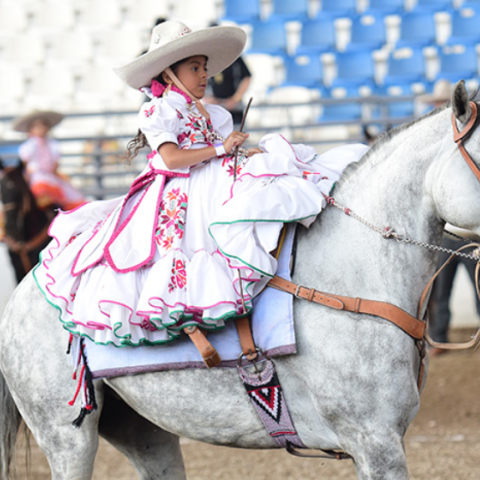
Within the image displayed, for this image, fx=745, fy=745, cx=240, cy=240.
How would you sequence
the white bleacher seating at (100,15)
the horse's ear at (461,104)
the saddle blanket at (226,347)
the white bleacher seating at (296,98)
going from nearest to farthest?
the horse's ear at (461,104) < the saddle blanket at (226,347) < the white bleacher seating at (296,98) < the white bleacher seating at (100,15)

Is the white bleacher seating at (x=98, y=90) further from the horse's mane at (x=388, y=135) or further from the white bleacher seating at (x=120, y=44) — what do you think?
the horse's mane at (x=388, y=135)

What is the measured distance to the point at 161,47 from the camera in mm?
2418

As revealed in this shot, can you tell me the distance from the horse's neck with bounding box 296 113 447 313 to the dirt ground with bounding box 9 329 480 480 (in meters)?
1.69

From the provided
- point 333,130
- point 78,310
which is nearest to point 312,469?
point 78,310

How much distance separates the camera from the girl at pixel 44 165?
6.53m

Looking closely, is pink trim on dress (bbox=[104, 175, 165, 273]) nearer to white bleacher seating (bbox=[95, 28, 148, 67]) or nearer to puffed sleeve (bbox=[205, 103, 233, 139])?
puffed sleeve (bbox=[205, 103, 233, 139])

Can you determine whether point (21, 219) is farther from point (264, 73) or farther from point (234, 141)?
point (264, 73)

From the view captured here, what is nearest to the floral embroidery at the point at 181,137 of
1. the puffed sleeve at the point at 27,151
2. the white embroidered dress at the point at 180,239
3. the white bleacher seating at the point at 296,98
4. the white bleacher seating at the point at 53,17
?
the white embroidered dress at the point at 180,239

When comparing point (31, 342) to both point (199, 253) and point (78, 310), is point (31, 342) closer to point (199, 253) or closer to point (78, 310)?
point (78, 310)

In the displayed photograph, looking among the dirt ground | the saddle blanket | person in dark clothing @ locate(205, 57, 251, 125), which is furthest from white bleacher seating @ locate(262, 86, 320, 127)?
the saddle blanket

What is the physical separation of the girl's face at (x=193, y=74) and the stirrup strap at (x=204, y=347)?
810mm

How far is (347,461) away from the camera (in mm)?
4145

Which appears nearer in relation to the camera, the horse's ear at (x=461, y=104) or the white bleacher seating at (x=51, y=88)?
the horse's ear at (x=461, y=104)

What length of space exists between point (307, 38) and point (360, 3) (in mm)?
1096
